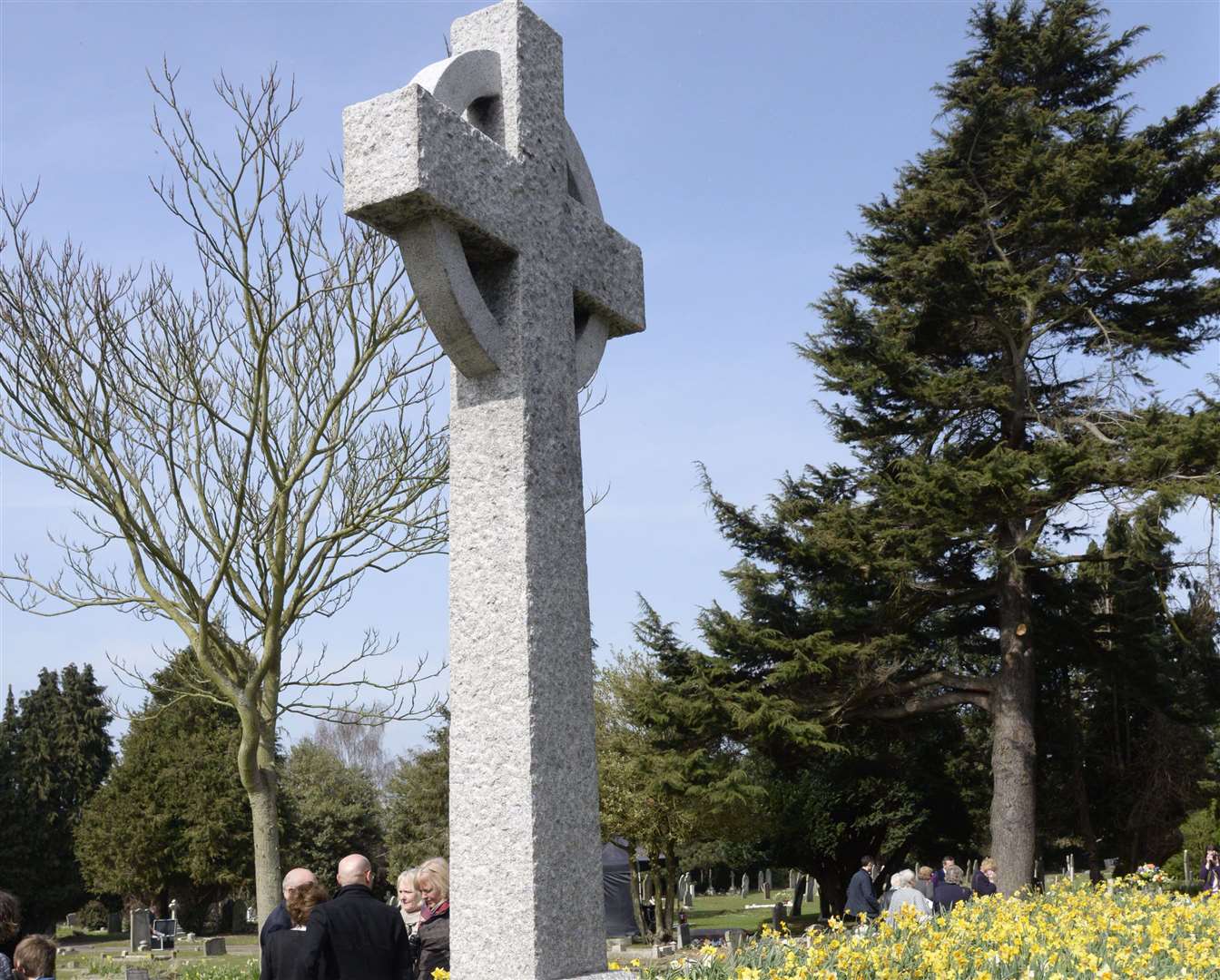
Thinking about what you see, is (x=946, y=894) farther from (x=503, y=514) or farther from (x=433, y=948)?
(x=503, y=514)

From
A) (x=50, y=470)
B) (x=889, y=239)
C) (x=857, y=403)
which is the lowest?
(x=50, y=470)

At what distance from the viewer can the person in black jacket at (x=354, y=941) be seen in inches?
190

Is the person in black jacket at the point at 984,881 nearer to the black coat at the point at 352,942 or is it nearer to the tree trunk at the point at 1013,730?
the tree trunk at the point at 1013,730

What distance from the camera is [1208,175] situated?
71.6ft

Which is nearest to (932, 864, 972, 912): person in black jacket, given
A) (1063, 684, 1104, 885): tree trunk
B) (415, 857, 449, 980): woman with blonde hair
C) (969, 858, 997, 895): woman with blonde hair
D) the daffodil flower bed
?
(969, 858, 997, 895): woman with blonde hair

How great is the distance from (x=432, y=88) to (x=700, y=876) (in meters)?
58.5

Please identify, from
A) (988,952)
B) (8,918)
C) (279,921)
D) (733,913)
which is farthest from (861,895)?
(733,913)

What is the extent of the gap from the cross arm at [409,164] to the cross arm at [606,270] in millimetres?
715

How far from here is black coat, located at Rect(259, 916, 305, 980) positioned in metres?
4.87

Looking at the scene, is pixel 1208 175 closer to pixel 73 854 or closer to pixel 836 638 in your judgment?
pixel 836 638

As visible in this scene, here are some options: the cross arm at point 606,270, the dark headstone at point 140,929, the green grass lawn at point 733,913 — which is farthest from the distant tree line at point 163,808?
the cross arm at point 606,270

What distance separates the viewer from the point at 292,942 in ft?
16.2

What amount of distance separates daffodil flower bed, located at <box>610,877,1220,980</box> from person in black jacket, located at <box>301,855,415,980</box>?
3.14 ft

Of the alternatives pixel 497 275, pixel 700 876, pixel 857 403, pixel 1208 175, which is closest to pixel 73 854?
pixel 700 876
